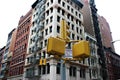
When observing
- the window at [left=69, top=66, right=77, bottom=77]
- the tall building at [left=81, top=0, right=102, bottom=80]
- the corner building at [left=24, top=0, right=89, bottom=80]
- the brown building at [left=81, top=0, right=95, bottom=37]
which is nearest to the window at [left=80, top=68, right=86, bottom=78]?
the corner building at [left=24, top=0, right=89, bottom=80]

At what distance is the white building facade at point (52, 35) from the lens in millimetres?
31125

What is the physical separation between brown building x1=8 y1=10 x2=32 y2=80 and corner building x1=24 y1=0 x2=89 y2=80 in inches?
162

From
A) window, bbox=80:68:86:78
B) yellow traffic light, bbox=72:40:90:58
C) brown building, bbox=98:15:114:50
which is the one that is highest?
brown building, bbox=98:15:114:50

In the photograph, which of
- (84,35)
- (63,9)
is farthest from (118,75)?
(63,9)

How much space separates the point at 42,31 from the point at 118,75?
38186mm

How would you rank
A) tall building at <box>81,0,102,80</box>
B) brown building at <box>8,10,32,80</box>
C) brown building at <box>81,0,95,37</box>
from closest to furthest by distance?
1. tall building at <box>81,0,102,80</box>
2. brown building at <box>8,10,32,80</box>
3. brown building at <box>81,0,95,37</box>

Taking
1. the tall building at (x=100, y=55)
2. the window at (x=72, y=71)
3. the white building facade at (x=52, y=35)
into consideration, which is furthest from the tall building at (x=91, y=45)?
the window at (x=72, y=71)

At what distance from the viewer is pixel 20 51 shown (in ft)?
157

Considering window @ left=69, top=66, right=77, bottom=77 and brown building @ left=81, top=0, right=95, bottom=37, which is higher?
brown building @ left=81, top=0, right=95, bottom=37

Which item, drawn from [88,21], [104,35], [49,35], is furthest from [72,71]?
[104,35]

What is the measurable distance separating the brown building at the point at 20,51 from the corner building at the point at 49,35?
13.5 feet

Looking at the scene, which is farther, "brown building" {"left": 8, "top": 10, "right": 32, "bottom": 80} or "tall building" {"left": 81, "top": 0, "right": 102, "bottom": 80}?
"brown building" {"left": 8, "top": 10, "right": 32, "bottom": 80}

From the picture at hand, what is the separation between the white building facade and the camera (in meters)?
31.1

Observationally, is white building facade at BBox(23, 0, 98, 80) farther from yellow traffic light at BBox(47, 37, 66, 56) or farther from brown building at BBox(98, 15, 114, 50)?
yellow traffic light at BBox(47, 37, 66, 56)
